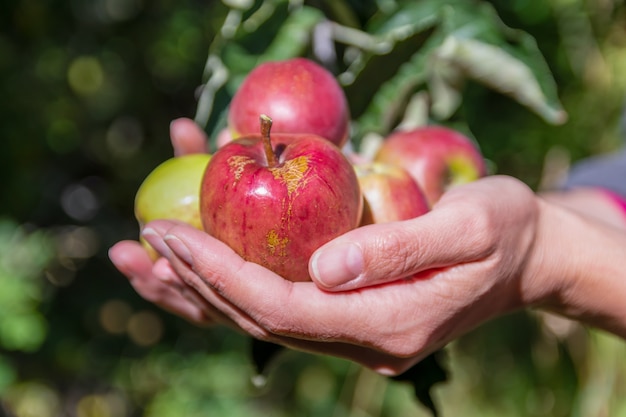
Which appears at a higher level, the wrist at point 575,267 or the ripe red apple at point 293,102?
the ripe red apple at point 293,102

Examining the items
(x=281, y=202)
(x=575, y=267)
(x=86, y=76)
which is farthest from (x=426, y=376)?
(x=86, y=76)

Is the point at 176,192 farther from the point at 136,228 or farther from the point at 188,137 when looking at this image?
the point at 136,228

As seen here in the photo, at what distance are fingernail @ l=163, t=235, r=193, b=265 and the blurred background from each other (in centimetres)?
64

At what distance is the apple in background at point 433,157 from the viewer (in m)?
0.95

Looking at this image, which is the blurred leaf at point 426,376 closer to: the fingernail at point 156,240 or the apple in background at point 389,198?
the apple in background at point 389,198

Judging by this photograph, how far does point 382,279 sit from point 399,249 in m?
0.04

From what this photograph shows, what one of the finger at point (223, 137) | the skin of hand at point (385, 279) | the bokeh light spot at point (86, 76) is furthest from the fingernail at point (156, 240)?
the bokeh light spot at point (86, 76)

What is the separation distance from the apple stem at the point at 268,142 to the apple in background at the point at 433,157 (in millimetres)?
261

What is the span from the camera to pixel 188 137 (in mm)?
952

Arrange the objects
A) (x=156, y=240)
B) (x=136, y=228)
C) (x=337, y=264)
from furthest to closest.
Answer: (x=136, y=228) → (x=156, y=240) → (x=337, y=264)

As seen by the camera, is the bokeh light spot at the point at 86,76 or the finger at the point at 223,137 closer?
the finger at the point at 223,137

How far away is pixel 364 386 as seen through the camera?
1.99 metres

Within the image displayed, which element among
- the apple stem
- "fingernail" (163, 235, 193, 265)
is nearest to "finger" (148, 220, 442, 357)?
"fingernail" (163, 235, 193, 265)

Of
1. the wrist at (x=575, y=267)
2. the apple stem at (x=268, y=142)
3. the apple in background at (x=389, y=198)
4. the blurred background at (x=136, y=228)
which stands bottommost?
the blurred background at (x=136, y=228)
